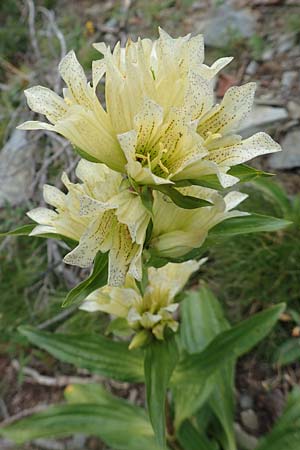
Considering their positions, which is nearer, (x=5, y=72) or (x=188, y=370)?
(x=188, y=370)

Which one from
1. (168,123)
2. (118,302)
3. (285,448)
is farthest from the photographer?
(285,448)

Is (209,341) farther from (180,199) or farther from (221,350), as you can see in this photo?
(180,199)

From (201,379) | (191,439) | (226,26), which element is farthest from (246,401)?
(226,26)

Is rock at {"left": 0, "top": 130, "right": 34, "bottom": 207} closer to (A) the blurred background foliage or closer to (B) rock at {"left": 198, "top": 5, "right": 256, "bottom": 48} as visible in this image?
(A) the blurred background foliage

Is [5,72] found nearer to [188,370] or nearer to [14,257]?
[14,257]

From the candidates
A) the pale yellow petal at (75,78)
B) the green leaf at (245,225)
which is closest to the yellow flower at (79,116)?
the pale yellow petal at (75,78)

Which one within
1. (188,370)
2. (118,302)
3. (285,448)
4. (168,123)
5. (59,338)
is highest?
(168,123)

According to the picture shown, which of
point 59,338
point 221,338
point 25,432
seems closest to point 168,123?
point 221,338
